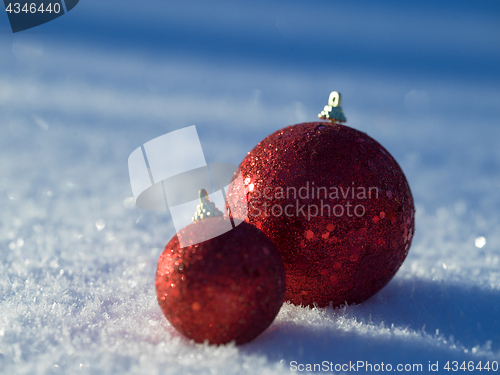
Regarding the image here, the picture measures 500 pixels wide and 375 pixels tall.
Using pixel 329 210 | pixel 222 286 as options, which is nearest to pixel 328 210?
pixel 329 210

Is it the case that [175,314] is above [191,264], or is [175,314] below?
below

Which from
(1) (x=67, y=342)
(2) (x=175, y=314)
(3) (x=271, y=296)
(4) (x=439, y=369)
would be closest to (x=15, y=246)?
(1) (x=67, y=342)

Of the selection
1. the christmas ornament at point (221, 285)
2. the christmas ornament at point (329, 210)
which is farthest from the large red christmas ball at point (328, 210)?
the christmas ornament at point (221, 285)

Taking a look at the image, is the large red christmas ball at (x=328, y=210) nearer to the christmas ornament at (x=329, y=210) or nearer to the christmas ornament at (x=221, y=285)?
the christmas ornament at (x=329, y=210)

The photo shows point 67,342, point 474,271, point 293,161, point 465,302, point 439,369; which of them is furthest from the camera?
point 474,271

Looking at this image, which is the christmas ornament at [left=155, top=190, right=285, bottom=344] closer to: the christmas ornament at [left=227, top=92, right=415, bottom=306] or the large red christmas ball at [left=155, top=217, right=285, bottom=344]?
the large red christmas ball at [left=155, top=217, right=285, bottom=344]

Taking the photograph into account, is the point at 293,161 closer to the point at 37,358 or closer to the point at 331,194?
the point at 331,194

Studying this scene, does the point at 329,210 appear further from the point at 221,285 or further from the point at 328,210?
the point at 221,285
